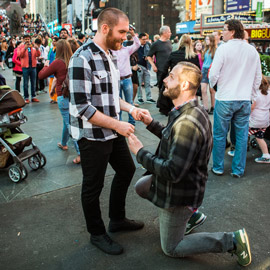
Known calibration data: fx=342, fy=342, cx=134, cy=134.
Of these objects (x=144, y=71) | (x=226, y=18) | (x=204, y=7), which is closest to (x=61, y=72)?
(x=144, y=71)

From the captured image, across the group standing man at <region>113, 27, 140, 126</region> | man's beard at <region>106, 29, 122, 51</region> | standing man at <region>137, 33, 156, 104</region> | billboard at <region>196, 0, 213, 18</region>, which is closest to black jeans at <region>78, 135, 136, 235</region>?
man's beard at <region>106, 29, 122, 51</region>

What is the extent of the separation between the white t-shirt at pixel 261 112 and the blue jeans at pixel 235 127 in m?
0.89

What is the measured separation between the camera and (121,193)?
3266 millimetres

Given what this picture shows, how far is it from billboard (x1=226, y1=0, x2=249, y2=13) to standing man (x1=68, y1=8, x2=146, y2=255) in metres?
36.8

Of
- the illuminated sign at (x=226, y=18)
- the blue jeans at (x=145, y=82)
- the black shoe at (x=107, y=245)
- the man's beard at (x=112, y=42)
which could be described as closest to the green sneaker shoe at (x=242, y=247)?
the black shoe at (x=107, y=245)

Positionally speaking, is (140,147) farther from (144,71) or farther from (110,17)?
(144,71)

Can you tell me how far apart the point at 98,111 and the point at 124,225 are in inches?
50.0

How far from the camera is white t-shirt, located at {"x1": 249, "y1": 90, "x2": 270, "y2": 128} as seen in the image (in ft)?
18.1

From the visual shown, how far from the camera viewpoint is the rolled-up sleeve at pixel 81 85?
2674mm

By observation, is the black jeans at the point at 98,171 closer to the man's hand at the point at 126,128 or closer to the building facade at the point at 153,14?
the man's hand at the point at 126,128

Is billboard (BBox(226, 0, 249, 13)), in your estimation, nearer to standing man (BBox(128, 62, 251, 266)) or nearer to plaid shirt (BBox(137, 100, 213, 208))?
standing man (BBox(128, 62, 251, 266))

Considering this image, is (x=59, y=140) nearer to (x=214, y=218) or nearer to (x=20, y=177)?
(x=20, y=177)

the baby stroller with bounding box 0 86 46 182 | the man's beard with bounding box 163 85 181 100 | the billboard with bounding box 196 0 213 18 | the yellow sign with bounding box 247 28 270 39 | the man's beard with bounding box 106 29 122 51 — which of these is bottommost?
the baby stroller with bounding box 0 86 46 182

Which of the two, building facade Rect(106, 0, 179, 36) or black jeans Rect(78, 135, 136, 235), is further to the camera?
building facade Rect(106, 0, 179, 36)
